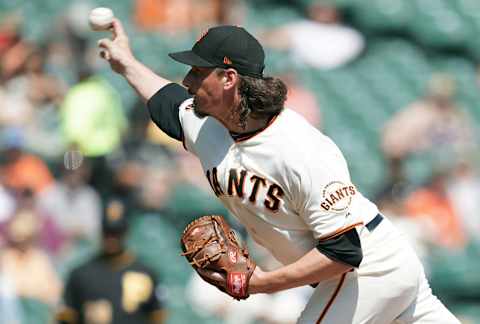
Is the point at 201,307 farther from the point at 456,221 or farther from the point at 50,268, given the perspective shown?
the point at 456,221

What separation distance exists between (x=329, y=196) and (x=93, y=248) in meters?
4.53

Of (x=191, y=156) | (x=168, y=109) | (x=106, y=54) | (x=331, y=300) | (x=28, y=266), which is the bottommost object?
(x=28, y=266)

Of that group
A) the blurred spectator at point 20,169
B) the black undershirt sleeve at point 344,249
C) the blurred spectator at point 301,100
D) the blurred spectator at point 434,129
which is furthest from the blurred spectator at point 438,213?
the black undershirt sleeve at point 344,249

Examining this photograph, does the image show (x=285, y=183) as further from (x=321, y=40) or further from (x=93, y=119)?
(x=321, y=40)

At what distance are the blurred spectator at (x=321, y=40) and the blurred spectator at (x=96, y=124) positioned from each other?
1.31m

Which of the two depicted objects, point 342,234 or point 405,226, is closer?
point 342,234

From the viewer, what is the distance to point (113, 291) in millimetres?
6789

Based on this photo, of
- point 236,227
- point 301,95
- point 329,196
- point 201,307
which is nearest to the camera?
point 329,196

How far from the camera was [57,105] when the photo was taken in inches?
348

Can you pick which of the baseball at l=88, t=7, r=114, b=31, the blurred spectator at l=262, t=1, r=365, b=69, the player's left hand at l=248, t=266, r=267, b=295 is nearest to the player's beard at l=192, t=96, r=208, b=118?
the baseball at l=88, t=7, r=114, b=31

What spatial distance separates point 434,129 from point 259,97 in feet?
13.2

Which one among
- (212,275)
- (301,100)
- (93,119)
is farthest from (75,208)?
(212,275)

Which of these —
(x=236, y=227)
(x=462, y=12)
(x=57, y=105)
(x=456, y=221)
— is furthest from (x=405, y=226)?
(x=57, y=105)

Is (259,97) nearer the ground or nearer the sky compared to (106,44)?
nearer the sky
